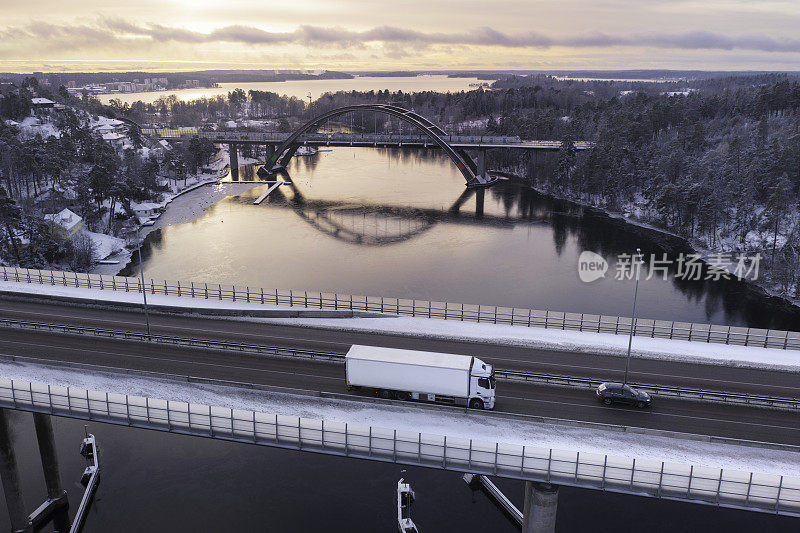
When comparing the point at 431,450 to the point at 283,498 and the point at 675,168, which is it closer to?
the point at 283,498

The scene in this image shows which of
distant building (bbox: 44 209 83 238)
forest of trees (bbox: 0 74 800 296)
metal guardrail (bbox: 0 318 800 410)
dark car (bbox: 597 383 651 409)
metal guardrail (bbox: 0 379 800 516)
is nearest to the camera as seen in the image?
metal guardrail (bbox: 0 379 800 516)

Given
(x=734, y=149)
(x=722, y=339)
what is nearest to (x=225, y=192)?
(x=734, y=149)

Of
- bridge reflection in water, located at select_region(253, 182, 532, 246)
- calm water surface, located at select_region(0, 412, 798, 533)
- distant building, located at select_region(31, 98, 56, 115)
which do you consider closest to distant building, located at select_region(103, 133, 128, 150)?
distant building, located at select_region(31, 98, 56, 115)

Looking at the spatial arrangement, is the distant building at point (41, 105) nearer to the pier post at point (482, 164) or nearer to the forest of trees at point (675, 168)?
the forest of trees at point (675, 168)

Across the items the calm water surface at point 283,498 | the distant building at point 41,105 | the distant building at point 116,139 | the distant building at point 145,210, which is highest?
the distant building at point 41,105

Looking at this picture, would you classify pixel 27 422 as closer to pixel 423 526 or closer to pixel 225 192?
pixel 423 526

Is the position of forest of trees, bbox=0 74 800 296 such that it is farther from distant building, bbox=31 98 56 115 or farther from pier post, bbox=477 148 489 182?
pier post, bbox=477 148 489 182

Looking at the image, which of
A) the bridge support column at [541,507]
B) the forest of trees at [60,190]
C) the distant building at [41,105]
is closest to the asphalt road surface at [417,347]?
the bridge support column at [541,507]

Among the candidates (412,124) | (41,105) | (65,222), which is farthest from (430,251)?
(41,105)
